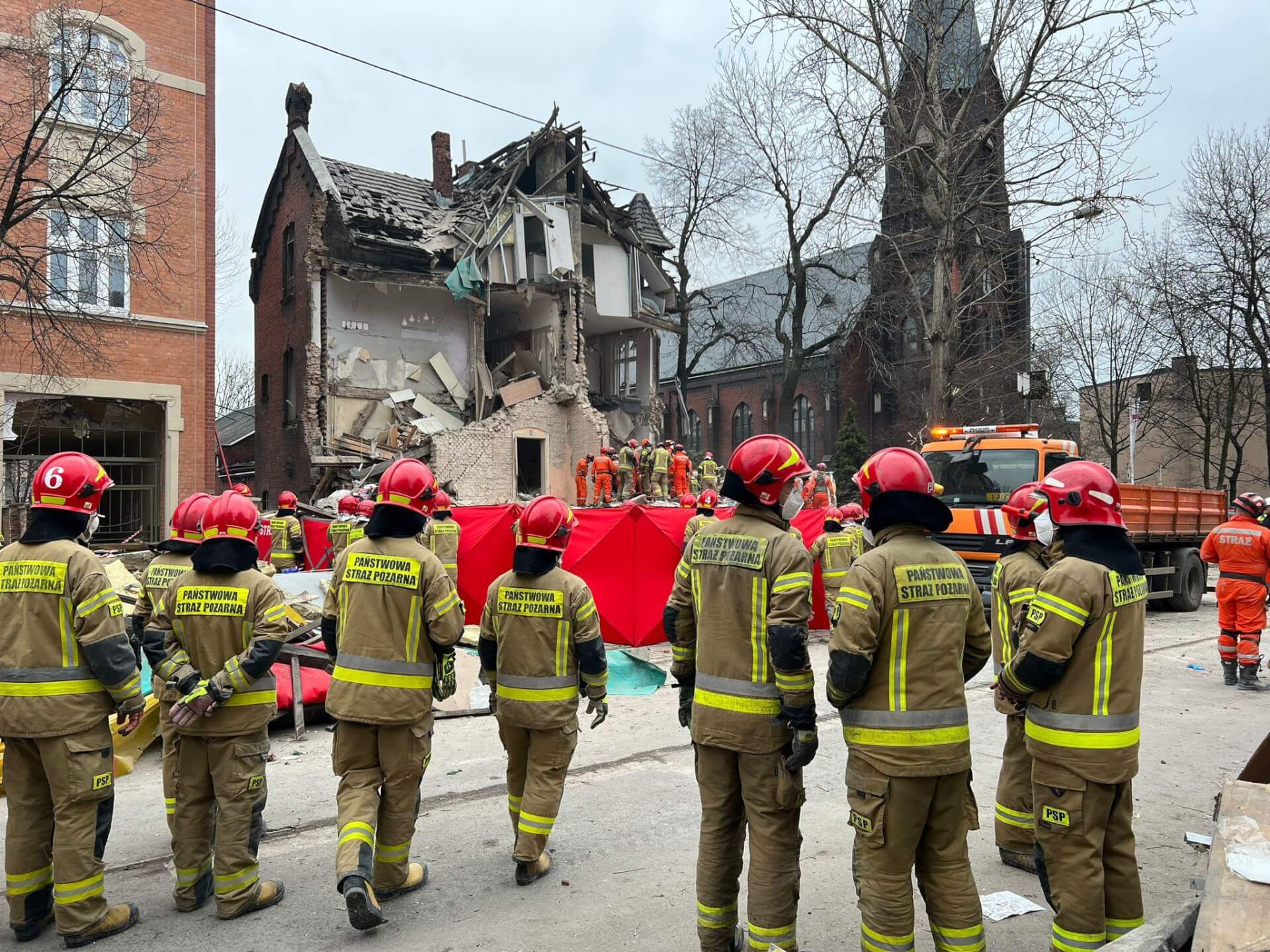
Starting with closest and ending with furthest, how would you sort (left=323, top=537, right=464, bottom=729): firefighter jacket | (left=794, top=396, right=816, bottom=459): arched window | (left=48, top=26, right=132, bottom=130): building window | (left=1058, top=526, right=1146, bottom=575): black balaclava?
1. (left=1058, top=526, right=1146, bottom=575): black balaclava
2. (left=323, top=537, right=464, bottom=729): firefighter jacket
3. (left=48, top=26, right=132, bottom=130): building window
4. (left=794, top=396, right=816, bottom=459): arched window

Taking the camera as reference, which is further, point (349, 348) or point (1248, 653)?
point (349, 348)

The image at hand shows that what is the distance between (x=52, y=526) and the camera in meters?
4.00

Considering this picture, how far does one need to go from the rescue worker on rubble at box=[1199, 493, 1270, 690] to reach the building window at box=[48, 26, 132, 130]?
1632 cm

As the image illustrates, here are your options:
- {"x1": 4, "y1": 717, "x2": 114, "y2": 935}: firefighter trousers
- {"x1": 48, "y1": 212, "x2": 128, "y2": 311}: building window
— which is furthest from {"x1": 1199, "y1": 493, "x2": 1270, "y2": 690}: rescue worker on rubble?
{"x1": 48, "y1": 212, "x2": 128, "y2": 311}: building window

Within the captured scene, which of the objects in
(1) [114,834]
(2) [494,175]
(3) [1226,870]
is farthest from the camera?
(2) [494,175]

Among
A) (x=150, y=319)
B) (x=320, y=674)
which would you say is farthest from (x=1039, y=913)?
(x=150, y=319)

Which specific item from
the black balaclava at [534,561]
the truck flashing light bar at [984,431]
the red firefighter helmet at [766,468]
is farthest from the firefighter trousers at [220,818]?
the truck flashing light bar at [984,431]

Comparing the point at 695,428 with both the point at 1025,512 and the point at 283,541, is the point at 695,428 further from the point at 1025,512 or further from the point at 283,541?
the point at 1025,512

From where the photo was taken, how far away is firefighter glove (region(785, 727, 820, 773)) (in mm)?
3396

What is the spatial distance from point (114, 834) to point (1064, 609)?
5425 millimetres

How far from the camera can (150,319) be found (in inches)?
692

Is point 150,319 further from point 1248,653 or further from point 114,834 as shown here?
point 1248,653

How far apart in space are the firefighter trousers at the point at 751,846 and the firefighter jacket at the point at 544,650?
1157mm

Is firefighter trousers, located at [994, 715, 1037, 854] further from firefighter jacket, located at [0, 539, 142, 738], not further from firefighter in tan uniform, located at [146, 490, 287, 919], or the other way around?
firefighter jacket, located at [0, 539, 142, 738]
